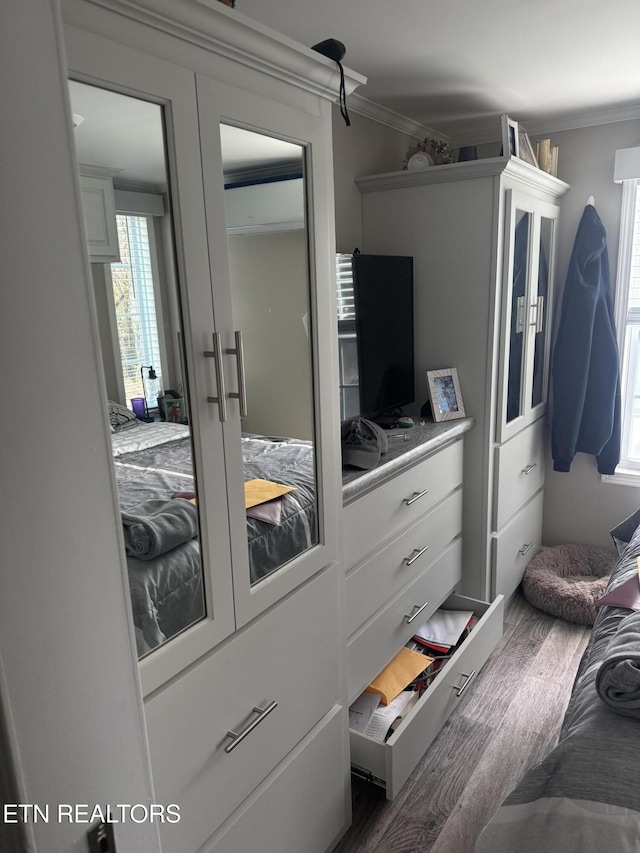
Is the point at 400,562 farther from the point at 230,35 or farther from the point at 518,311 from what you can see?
the point at 230,35

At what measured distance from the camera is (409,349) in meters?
2.65

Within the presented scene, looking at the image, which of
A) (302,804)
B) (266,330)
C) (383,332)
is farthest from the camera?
(383,332)

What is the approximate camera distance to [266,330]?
1303mm

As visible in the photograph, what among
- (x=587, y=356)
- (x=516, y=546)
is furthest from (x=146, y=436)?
(x=587, y=356)

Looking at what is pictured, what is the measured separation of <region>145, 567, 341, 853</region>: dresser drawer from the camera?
116 centimetres

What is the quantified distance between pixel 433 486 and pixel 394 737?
→ 92cm

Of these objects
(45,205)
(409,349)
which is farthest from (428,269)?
(45,205)

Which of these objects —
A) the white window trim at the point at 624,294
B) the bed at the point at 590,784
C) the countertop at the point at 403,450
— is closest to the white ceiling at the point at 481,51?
the white window trim at the point at 624,294

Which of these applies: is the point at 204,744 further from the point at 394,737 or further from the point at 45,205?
the point at 45,205

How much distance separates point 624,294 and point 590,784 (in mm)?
2642

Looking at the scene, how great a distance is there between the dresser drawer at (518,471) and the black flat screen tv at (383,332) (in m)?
0.55

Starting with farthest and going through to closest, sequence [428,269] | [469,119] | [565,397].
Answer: [565,397] → [469,119] → [428,269]

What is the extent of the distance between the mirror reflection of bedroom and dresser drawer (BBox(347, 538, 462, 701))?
644 mm

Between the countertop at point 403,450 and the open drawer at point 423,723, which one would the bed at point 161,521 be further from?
the open drawer at point 423,723
